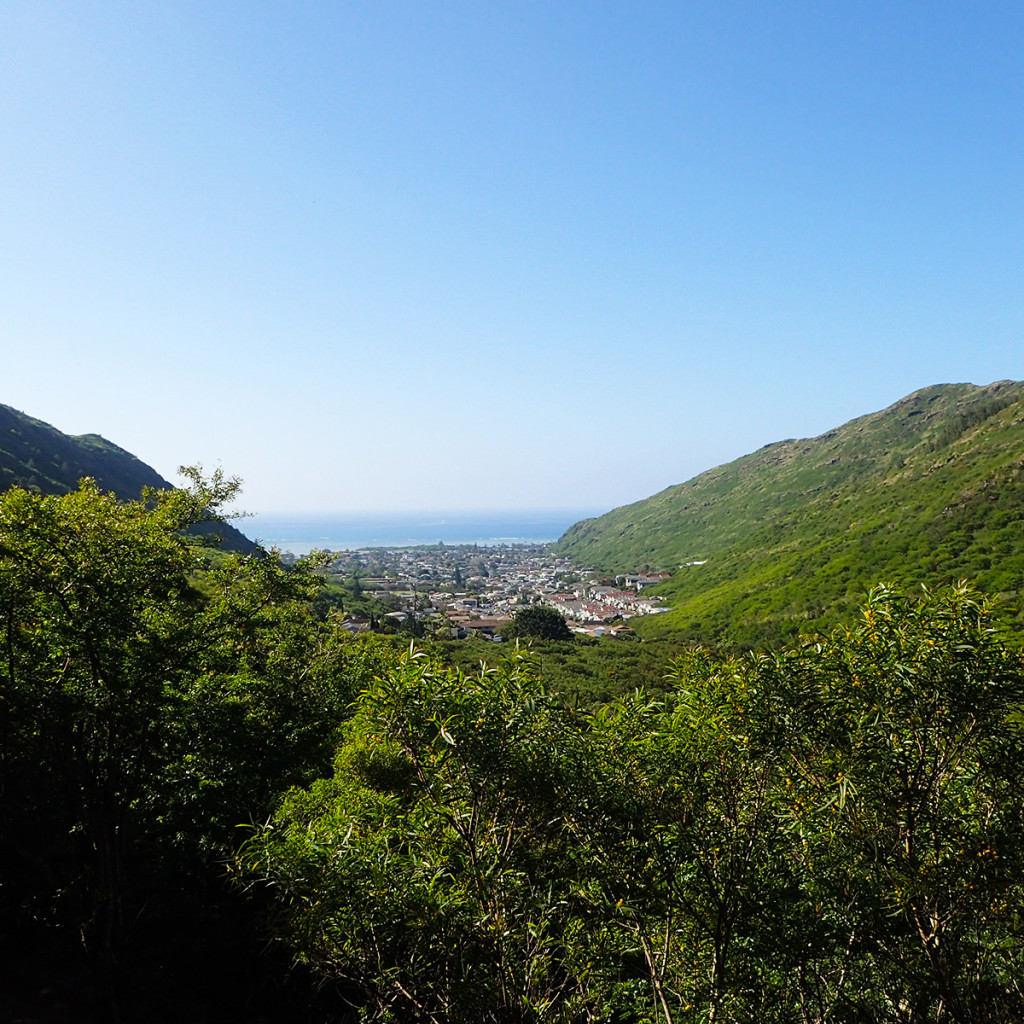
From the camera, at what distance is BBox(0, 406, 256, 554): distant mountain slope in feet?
255

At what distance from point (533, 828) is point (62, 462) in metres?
117

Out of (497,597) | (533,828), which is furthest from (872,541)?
(533,828)

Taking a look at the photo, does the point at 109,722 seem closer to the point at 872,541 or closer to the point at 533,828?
the point at 533,828

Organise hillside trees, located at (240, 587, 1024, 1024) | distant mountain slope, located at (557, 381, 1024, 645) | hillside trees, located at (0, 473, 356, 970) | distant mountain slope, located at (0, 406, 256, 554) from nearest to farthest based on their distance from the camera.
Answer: hillside trees, located at (240, 587, 1024, 1024)
hillside trees, located at (0, 473, 356, 970)
distant mountain slope, located at (557, 381, 1024, 645)
distant mountain slope, located at (0, 406, 256, 554)

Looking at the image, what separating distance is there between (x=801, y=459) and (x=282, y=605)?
214626 millimetres

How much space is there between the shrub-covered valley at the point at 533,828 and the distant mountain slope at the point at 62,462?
65.7 m

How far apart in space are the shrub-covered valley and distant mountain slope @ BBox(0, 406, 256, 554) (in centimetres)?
6574

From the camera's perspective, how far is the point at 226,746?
10.5m

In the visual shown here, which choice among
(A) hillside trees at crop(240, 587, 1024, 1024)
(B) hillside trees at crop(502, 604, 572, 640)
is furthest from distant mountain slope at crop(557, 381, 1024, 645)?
(A) hillside trees at crop(240, 587, 1024, 1024)

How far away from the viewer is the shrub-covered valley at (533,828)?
4934 millimetres

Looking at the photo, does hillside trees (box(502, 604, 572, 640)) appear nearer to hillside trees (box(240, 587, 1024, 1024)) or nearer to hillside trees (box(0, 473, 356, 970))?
hillside trees (box(0, 473, 356, 970))

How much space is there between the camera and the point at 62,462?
3708 inches

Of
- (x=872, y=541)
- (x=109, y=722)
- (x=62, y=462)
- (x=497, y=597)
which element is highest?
(x=62, y=462)

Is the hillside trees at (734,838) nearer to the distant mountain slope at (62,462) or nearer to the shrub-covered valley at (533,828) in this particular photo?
the shrub-covered valley at (533,828)
